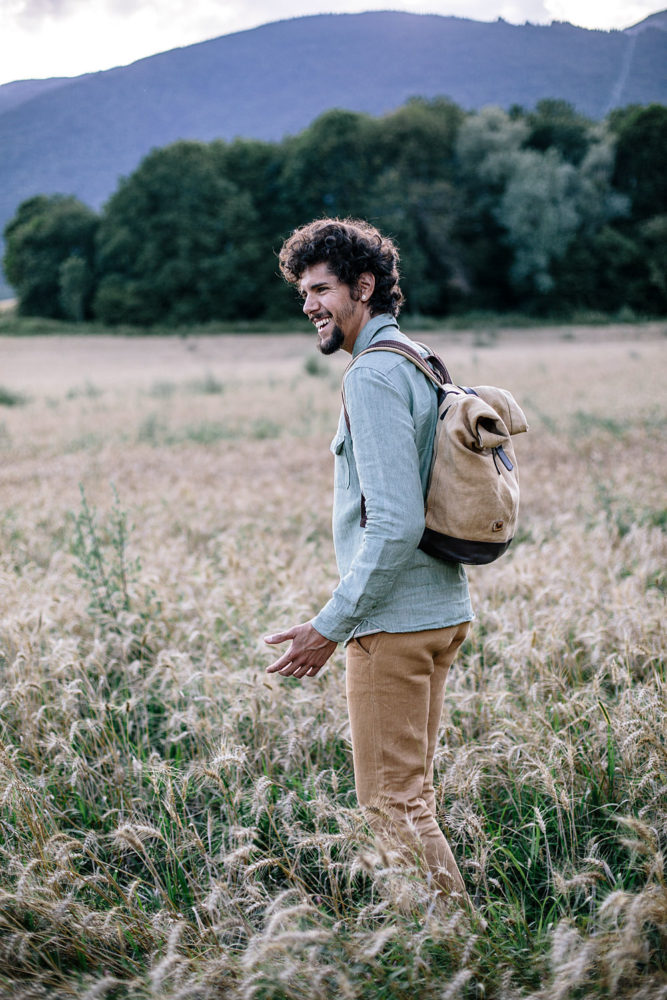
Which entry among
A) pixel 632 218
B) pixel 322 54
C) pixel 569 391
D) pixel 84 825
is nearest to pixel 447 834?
pixel 84 825

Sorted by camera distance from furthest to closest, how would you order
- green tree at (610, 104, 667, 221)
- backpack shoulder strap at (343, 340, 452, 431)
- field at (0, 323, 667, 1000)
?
green tree at (610, 104, 667, 221), backpack shoulder strap at (343, 340, 452, 431), field at (0, 323, 667, 1000)

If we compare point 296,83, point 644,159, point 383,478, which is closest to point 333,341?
point 383,478

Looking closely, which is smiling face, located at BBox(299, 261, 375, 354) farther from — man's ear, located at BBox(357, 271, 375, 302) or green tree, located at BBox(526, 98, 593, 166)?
green tree, located at BBox(526, 98, 593, 166)

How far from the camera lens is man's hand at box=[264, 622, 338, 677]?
2.16 m

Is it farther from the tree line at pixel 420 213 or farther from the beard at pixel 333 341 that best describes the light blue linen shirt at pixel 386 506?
the tree line at pixel 420 213

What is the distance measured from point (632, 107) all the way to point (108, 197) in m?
46.8

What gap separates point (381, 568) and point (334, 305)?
85 cm

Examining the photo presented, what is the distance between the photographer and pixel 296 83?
136125mm

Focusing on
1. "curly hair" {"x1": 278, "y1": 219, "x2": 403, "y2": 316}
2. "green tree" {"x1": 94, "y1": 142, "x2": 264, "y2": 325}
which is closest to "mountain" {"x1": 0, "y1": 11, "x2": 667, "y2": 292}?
"green tree" {"x1": 94, "y1": 142, "x2": 264, "y2": 325}

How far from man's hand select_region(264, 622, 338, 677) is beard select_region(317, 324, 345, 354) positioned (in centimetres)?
88

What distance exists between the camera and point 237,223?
186 ft

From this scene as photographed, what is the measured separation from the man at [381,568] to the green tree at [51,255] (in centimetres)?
6209

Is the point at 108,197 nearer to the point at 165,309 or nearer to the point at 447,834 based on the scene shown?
the point at 165,309

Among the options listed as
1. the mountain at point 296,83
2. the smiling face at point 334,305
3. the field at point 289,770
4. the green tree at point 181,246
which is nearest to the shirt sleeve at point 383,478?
the smiling face at point 334,305
